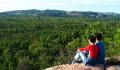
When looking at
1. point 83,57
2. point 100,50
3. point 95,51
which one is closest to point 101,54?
point 100,50

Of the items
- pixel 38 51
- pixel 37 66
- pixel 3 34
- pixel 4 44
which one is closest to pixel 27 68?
pixel 37 66

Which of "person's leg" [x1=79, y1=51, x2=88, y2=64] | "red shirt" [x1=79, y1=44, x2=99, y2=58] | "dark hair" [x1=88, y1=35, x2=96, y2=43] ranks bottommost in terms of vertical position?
"person's leg" [x1=79, y1=51, x2=88, y2=64]

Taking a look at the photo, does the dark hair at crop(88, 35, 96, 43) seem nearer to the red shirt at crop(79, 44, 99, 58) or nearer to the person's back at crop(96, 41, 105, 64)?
the red shirt at crop(79, 44, 99, 58)

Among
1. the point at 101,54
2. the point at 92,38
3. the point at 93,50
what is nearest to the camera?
the point at 92,38

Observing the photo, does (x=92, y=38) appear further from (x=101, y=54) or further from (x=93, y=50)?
(x=101, y=54)

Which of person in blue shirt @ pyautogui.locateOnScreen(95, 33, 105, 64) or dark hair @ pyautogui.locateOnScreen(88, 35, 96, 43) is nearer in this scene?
dark hair @ pyautogui.locateOnScreen(88, 35, 96, 43)

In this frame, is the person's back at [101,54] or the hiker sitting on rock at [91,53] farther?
the person's back at [101,54]

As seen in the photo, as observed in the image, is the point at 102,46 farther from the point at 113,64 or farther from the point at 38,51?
the point at 38,51

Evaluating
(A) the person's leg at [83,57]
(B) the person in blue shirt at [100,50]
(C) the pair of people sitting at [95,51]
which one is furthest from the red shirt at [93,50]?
(A) the person's leg at [83,57]

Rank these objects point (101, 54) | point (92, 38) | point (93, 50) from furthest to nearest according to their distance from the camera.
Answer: point (101, 54)
point (93, 50)
point (92, 38)

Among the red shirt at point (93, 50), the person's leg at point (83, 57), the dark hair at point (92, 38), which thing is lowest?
the person's leg at point (83, 57)

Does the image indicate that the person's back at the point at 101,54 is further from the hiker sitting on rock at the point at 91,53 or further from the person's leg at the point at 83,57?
the person's leg at the point at 83,57

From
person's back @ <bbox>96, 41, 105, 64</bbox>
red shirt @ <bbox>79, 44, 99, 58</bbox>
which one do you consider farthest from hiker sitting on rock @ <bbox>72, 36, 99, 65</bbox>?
person's back @ <bbox>96, 41, 105, 64</bbox>

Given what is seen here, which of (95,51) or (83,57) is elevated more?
(95,51)
